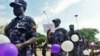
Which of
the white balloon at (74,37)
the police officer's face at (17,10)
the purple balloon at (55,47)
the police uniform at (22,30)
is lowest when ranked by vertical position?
the white balloon at (74,37)

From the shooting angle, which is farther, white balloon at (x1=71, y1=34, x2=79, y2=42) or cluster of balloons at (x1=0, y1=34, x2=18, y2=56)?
white balloon at (x1=71, y1=34, x2=79, y2=42)

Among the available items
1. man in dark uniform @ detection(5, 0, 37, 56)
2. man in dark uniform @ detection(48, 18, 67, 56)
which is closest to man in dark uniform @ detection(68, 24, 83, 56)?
man in dark uniform @ detection(48, 18, 67, 56)

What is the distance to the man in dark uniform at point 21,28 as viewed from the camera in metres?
6.00

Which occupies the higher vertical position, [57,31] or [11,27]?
[11,27]

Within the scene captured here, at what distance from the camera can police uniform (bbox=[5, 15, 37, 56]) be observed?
238 inches

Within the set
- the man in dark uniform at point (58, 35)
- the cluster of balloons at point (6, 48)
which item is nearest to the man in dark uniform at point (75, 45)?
the man in dark uniform at point (58, 35)

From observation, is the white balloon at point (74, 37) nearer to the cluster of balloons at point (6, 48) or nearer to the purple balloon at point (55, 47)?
the purple balloon at point (55, 47)

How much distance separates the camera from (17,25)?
613 centimetres

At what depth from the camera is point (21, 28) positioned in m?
6.11

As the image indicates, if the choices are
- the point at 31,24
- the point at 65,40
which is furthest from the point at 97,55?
the point at 31,24

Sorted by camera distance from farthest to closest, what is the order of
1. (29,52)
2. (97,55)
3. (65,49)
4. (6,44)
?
(97,55), (65,49), (29,52), (6,44)

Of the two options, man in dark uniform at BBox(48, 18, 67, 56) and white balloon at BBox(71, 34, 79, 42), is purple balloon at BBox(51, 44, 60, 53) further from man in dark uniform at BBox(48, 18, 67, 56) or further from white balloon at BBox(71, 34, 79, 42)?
white balloon at BBox(71, 34, 79, 42)

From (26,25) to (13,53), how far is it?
4.39 feet

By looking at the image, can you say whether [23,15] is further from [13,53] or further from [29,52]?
[13,53]
